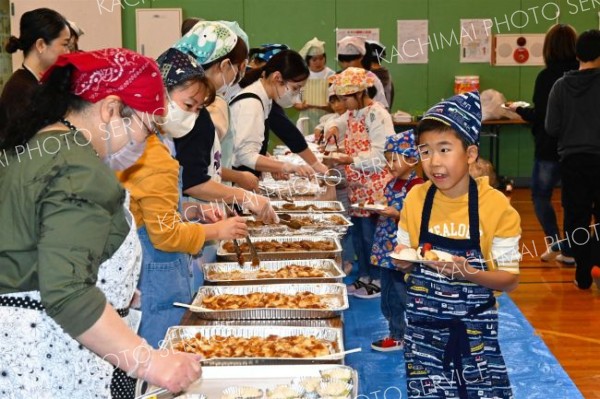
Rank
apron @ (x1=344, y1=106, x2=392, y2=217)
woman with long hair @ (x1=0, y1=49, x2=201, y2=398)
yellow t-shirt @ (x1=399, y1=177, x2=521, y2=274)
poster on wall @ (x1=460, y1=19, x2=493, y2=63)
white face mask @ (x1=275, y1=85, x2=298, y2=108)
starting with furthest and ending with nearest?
1. poster on wall @ (x1=460, y1=19, x2=493, y2=63)
2. apron @ (x1=344, y1=106, x2=392, y2=217)
3. white face mask @ (x1=275, y1=85, x2=298, y2=108)
4. yellow t-shirt @ (x1=399, y1=177, x2=521, y2=274)
5. woman with long hair @ (x1=0, y1=49, x2=201, y2=398)

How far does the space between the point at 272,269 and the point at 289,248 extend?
1.12 feet

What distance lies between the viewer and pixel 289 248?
3230mm

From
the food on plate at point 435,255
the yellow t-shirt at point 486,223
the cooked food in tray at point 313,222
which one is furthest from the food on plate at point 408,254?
the cooked food in tray at point 313,222

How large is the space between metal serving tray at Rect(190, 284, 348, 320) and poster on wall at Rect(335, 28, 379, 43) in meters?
6.64

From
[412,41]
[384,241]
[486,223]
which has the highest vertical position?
[412,41]

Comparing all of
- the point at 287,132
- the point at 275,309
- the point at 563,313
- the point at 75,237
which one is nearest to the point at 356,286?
the point at 287,132

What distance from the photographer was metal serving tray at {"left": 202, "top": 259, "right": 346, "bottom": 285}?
2652 millimetres

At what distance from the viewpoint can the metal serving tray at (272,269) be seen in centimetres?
265

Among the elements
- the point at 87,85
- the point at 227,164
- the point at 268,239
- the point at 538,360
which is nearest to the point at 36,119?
the point at 87,85

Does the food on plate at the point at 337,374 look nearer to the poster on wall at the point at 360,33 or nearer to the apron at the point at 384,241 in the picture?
the apron at the point at 384,241

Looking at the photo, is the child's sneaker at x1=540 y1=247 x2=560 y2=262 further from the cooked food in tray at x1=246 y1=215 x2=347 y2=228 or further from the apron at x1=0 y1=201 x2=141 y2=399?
the apron at x1=0 y1=201 x2=141 y2=399

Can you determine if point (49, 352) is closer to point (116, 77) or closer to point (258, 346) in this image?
point (116, 77)

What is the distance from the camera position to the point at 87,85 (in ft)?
4.75

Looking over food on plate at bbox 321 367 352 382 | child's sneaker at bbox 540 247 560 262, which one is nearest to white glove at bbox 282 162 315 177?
child's sneaker at bbox 540 247 560 262
